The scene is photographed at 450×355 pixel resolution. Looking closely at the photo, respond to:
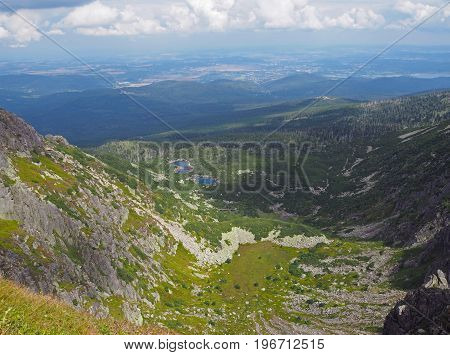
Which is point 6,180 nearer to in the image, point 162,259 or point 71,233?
point 71,233

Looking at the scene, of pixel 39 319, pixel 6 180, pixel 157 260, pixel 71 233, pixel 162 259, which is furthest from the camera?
pixel 162 259

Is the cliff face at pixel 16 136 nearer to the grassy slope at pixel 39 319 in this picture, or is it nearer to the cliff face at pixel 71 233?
the cliff face at pixel 71 233

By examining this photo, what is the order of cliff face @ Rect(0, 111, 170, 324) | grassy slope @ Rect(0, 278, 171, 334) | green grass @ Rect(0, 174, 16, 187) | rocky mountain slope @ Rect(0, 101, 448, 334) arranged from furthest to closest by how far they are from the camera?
1. green grass @ Rect(0, 174, 16, 187)
2. rocky mountain slope @ Rect(0, 101, 448, 334)
3. cliff face @ Rect(0, 111, 170, 324)
4. grassy slope @ Rect(0, 278, 171, 334)

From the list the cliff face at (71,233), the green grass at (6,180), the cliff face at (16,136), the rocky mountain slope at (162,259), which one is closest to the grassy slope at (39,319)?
the rocky mountain slope at (162,259)

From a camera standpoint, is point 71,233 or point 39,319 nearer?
point 39,319

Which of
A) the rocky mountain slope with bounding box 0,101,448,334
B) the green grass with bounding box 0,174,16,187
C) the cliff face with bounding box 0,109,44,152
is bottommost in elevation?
the rocky mountain slope with bounding box 0,101,448,334

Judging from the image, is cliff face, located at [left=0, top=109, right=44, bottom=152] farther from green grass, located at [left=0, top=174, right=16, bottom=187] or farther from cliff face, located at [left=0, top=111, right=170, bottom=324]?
green grass, located at [left=0, top=174, right=16, bottom=187]

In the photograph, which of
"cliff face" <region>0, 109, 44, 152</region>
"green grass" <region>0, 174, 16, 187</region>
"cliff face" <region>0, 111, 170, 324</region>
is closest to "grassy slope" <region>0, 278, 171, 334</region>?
"cliff face" <region>0, 111, 170, 324</region>

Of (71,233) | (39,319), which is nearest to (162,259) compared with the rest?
(71,233)
